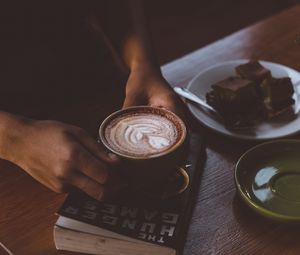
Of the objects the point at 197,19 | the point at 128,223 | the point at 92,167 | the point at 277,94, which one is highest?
the point at 92,167

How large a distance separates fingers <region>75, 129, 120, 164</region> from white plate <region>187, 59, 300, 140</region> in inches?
13.3

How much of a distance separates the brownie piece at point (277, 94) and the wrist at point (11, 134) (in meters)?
0.53

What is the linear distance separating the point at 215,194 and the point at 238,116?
0.25 meters

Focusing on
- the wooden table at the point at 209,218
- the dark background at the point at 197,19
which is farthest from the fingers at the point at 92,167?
the dark background at the point at 197,19

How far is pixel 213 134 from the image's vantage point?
114 centimetres

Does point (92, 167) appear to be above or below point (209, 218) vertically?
above

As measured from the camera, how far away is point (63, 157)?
0.89 m

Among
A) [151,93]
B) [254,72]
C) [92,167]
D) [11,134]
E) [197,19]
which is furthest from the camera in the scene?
[197,19]

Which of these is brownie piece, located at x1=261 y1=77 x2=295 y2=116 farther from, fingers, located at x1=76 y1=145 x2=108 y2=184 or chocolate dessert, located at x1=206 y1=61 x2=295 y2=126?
fingers, located at x1=76 y1=145 x2=108 y2=184

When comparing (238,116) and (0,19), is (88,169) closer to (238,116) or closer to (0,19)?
(238,116)

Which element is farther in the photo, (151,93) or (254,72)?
(254,72)

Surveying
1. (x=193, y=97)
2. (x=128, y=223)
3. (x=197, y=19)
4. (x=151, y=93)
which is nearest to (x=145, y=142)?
(x=128, y=223)

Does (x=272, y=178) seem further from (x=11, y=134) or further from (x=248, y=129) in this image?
(x=11, y=134)

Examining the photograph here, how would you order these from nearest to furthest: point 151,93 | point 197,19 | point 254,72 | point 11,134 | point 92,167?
point 92,167, point 11,134, point 151,93, point 254,72, point 197,19
